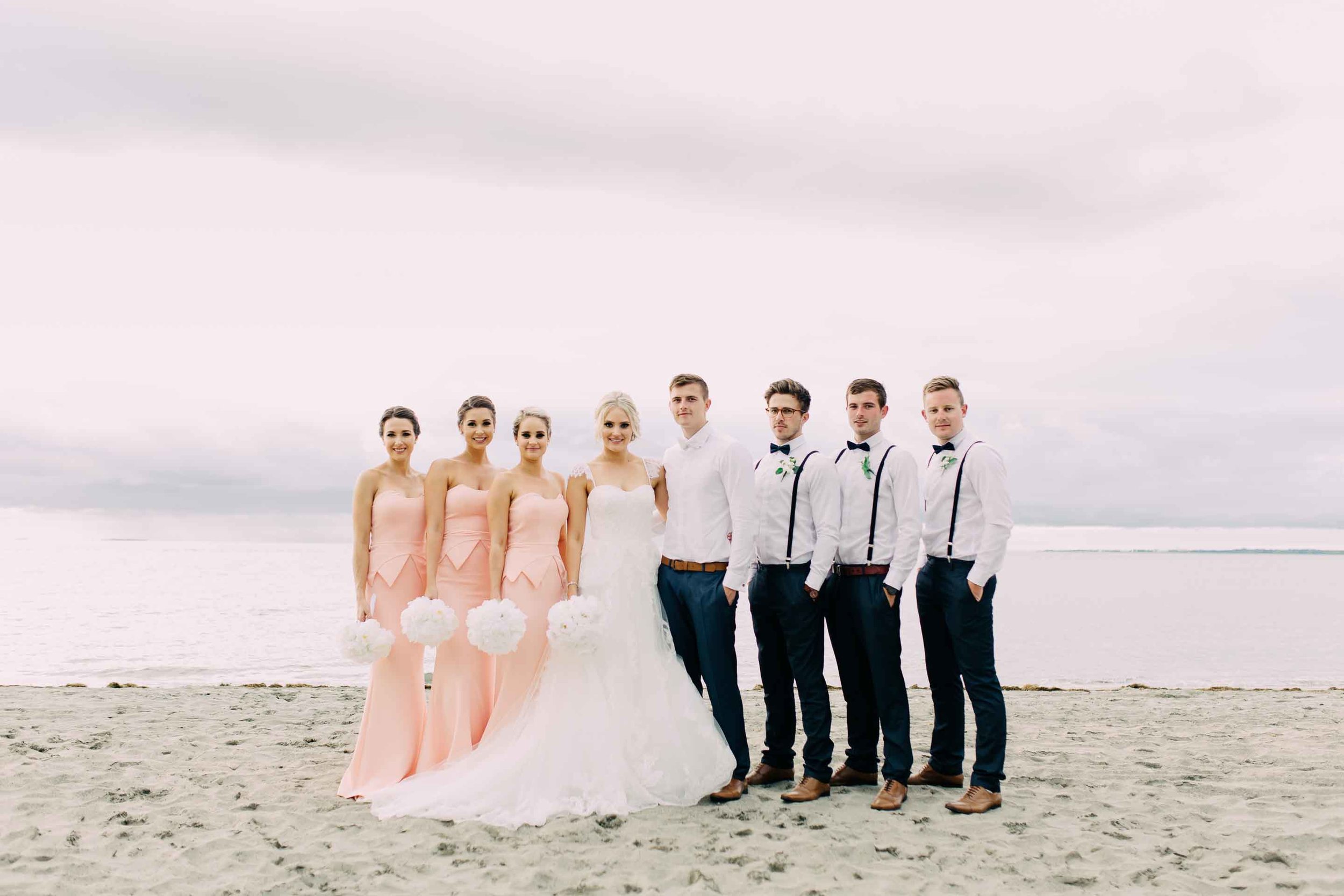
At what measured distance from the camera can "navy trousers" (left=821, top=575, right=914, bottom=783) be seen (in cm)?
529

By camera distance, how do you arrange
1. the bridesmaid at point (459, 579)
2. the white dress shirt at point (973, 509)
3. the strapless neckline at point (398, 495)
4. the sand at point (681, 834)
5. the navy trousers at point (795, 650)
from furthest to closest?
the strapless neckline at point (398, 495) → the bridesmaid at point (459, 579) → the navy trousers at point (795, 650) → the white dress shirt at point (973, 509) → the sand at point (681, 834)

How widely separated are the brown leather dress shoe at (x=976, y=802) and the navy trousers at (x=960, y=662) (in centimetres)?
4

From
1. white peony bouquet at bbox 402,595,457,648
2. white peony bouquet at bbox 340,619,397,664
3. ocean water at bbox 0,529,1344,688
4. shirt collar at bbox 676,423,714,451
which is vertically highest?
shirt collar at bbox 676,423,714,451

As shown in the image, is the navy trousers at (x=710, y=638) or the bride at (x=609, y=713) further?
the navy trousers at (x=710, y=638)

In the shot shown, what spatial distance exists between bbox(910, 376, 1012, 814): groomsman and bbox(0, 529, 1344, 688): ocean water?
6.98m

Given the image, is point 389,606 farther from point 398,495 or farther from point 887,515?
point 887,515

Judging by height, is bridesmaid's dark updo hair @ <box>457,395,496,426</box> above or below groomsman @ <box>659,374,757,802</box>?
above

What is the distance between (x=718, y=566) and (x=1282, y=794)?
442cm

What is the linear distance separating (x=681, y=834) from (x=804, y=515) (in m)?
1.97

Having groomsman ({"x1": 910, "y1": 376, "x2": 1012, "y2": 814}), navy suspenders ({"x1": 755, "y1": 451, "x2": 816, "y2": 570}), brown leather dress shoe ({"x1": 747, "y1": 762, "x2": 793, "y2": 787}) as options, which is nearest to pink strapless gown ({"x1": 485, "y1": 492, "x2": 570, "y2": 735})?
navy suspenders ({"x1": 755, "y1": 451, "x2": 816, "y2": 570})

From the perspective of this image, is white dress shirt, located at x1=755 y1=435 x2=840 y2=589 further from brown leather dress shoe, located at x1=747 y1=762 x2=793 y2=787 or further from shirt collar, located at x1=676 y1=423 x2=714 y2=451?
brown leather dress shoe, located at x1=747 y1=762 x2=793 y2=787

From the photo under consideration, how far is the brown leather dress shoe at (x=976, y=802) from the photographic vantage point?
17.5ft

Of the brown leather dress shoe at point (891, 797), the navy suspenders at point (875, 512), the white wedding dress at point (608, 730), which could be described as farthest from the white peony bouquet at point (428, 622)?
the brown leather dress shoe at point (891, 797)

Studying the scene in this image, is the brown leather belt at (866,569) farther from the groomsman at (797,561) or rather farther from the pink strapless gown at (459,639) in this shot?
the pink strapless gown at (459,639)
